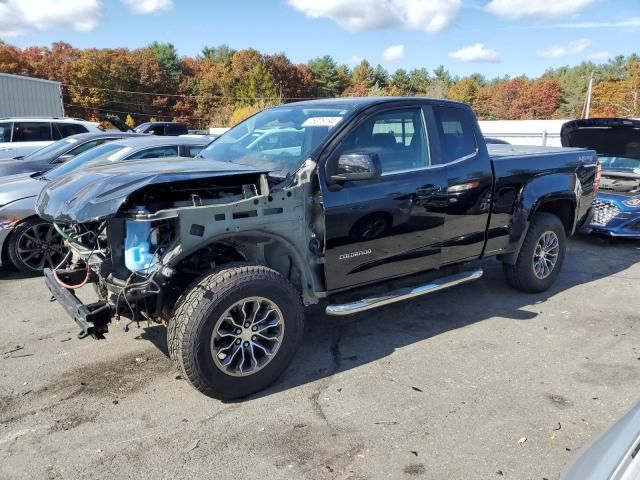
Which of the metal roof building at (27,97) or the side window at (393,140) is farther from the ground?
the metal roof building at (27,97)

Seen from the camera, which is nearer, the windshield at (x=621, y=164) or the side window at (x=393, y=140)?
the side window at (x=393, y=140)

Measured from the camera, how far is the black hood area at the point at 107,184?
3.30 meters

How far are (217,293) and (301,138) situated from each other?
1.50 meters

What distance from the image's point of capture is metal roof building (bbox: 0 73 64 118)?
20984mm

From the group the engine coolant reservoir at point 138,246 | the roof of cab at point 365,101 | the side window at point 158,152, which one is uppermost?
the roof of cab at point 365,101

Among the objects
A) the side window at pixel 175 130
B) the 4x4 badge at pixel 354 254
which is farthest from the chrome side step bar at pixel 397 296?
the side window at pixel 175 130

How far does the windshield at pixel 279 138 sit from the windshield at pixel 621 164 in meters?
6.20

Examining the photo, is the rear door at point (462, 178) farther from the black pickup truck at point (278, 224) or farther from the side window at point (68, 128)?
the side window at point (68, 128)

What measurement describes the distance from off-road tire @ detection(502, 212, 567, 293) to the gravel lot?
1.30 feet

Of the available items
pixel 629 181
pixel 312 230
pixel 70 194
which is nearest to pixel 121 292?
pixel 70 194

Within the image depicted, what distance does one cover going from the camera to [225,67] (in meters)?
76.6

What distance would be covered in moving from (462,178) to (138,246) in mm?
2795

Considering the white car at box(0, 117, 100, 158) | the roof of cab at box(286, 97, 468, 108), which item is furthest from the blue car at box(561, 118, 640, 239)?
the white car at box(0, 117, 100, 158)

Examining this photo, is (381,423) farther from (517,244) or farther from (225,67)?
(225,67)
